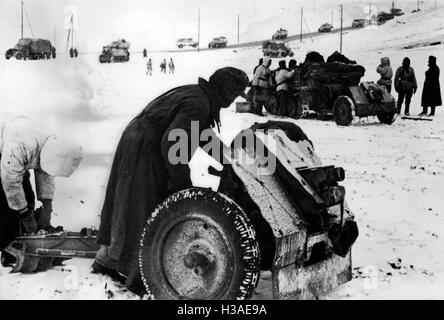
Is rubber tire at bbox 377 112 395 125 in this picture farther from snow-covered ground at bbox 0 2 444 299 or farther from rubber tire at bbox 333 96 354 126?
snow-covered ground at bbox 0 2 444 299

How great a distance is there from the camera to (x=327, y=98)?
439 inches

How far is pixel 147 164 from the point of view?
14.3 feet

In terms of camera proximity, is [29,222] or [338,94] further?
[338,94]

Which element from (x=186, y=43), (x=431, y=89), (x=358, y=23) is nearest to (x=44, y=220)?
(x=186, y=43)

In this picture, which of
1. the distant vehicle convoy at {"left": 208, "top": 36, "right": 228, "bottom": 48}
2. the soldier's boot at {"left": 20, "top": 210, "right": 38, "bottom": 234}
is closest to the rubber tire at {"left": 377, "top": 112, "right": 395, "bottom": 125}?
the distant vehicle convoy at {"left": 208, "top": 36, "right": 228, "bottom": 48}

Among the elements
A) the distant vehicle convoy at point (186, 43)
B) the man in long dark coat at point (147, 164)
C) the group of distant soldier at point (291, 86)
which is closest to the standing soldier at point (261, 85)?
the group of distant soldier at point (291, 86)

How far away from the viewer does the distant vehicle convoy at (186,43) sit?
6.09 meters

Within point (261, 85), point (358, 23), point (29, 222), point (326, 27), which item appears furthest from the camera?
point (261, 85)

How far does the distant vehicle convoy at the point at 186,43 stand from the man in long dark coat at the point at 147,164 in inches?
69.1

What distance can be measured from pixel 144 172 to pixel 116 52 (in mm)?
1996

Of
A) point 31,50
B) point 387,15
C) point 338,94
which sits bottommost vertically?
point 338,94

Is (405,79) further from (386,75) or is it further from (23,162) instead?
(23,162)

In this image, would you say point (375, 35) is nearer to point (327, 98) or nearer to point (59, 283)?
point (327, 98)

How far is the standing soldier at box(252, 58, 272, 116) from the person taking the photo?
888cm
